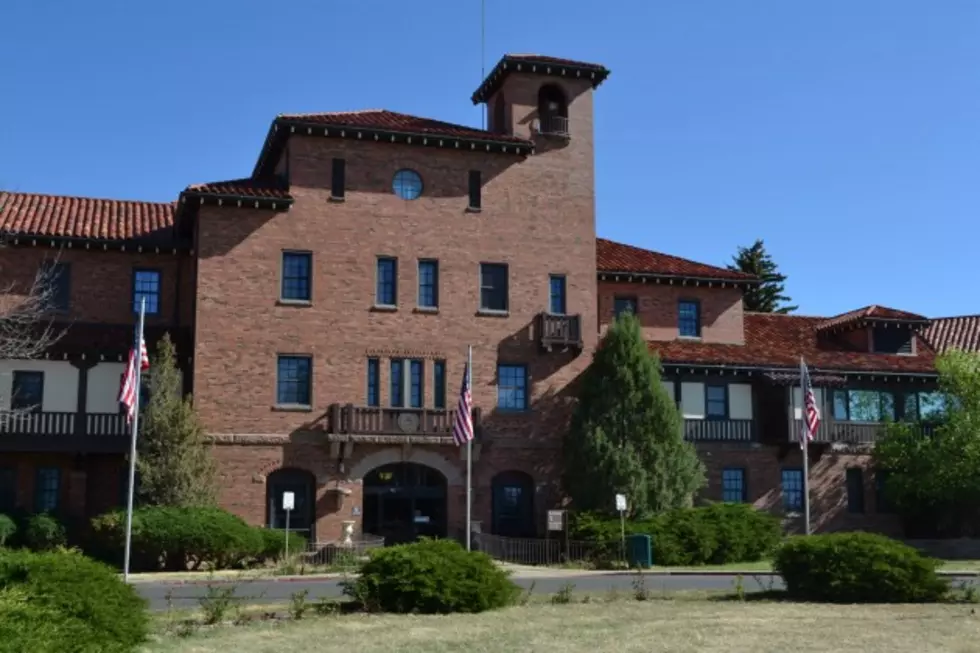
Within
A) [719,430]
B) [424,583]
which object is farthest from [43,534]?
[719,430]

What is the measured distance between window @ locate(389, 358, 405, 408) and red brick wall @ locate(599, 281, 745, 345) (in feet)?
30.1

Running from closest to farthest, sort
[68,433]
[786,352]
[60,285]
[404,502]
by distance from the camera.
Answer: [68,433] < [404,502] < [60,285] < [786,352]

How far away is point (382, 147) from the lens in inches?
1638

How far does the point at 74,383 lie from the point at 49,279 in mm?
4197

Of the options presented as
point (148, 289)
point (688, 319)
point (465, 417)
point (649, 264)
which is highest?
point (649, 264)

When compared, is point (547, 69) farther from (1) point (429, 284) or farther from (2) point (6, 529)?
(2) point (6, 529)

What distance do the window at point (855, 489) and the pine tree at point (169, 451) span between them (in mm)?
24941

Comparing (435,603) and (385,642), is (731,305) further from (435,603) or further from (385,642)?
(385,642)

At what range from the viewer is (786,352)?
4797 cm

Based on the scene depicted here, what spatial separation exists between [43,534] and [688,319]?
2541 cm

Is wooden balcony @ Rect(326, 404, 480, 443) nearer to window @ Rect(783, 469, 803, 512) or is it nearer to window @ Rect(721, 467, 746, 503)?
window @ Rect(721, 467, 746, 503)

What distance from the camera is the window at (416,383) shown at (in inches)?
1615

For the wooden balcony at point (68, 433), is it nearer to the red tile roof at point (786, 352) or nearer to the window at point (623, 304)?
the window at point (623, 304)

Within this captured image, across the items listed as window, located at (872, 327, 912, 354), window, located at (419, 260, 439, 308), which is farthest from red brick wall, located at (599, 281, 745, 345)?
window, located at (419, 260, 439, 308)
